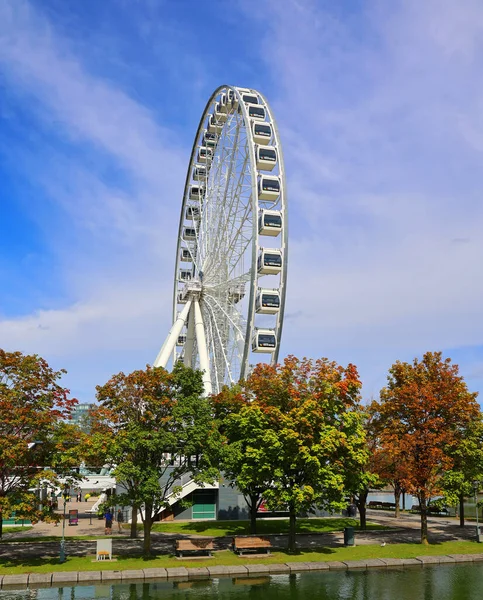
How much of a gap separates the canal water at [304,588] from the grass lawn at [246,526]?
11474 mm

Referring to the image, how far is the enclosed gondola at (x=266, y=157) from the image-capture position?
45.1 meters

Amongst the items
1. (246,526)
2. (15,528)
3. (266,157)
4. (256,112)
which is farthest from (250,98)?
(15,528)

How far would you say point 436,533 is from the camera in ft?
125

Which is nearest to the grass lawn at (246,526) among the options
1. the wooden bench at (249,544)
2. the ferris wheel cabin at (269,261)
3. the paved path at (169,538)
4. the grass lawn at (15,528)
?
the paved path at (169,538)

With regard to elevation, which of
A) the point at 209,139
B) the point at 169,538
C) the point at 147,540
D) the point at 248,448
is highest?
the point at 209,139

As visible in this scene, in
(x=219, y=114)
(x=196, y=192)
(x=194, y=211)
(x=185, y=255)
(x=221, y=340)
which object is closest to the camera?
(x=221, y=340)

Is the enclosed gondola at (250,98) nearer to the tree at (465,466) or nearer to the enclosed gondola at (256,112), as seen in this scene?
the enclosed gondola at (256,112)

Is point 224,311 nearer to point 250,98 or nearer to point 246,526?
point 246,526

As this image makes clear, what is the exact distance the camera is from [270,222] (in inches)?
1708

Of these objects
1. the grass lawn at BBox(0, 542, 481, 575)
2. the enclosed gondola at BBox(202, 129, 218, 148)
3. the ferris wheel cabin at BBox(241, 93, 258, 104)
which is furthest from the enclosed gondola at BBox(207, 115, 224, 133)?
the grass lawn at BBox(0, 542, 481, 575)

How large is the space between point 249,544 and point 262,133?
29.2 m

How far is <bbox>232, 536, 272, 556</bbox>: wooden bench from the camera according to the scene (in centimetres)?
2903

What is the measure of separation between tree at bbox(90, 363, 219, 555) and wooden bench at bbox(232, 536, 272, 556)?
3.28 meters

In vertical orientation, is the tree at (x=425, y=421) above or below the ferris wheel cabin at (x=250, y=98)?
below
